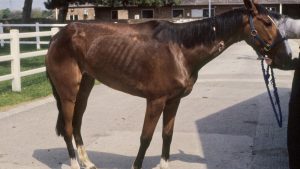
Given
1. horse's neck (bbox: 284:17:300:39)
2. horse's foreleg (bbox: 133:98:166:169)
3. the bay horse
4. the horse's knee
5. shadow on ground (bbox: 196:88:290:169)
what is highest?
horse's neck (bbox: 284:17:300:39)

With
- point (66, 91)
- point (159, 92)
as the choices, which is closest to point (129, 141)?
point (66, 91)

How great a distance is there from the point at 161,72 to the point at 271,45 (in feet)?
3.56

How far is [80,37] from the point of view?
511cm

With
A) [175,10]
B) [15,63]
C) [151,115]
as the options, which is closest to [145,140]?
[151,115]

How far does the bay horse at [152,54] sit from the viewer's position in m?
4.42

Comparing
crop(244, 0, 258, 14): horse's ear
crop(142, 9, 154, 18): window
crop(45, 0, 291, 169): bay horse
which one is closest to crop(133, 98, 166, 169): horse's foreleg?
crop(45, 0, 291, 169): bay horse

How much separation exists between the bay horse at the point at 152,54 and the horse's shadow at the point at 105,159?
314mm

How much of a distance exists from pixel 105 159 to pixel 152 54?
1730 mm

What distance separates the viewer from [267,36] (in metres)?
4.36

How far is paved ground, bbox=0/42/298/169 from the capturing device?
5660 mm

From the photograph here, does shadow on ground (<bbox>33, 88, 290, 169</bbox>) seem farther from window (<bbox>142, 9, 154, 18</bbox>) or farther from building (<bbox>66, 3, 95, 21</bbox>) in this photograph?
building (<bbox>66, 3, 95, 21</bbox>)

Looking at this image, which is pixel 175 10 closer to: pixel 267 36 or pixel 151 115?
pixel 151 115

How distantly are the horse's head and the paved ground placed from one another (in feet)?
2.97

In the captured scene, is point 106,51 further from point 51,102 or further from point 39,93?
point 39,93
